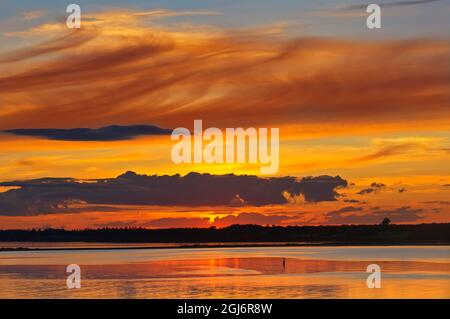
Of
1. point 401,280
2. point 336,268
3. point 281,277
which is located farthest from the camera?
point 336,268

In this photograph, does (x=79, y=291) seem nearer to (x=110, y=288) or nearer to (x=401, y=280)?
(x=110, y=288)

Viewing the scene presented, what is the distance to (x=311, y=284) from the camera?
212ft

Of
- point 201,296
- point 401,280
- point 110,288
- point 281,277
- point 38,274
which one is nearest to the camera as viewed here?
point 201,296

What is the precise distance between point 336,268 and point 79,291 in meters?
37.2

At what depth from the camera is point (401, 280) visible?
2702 inches
